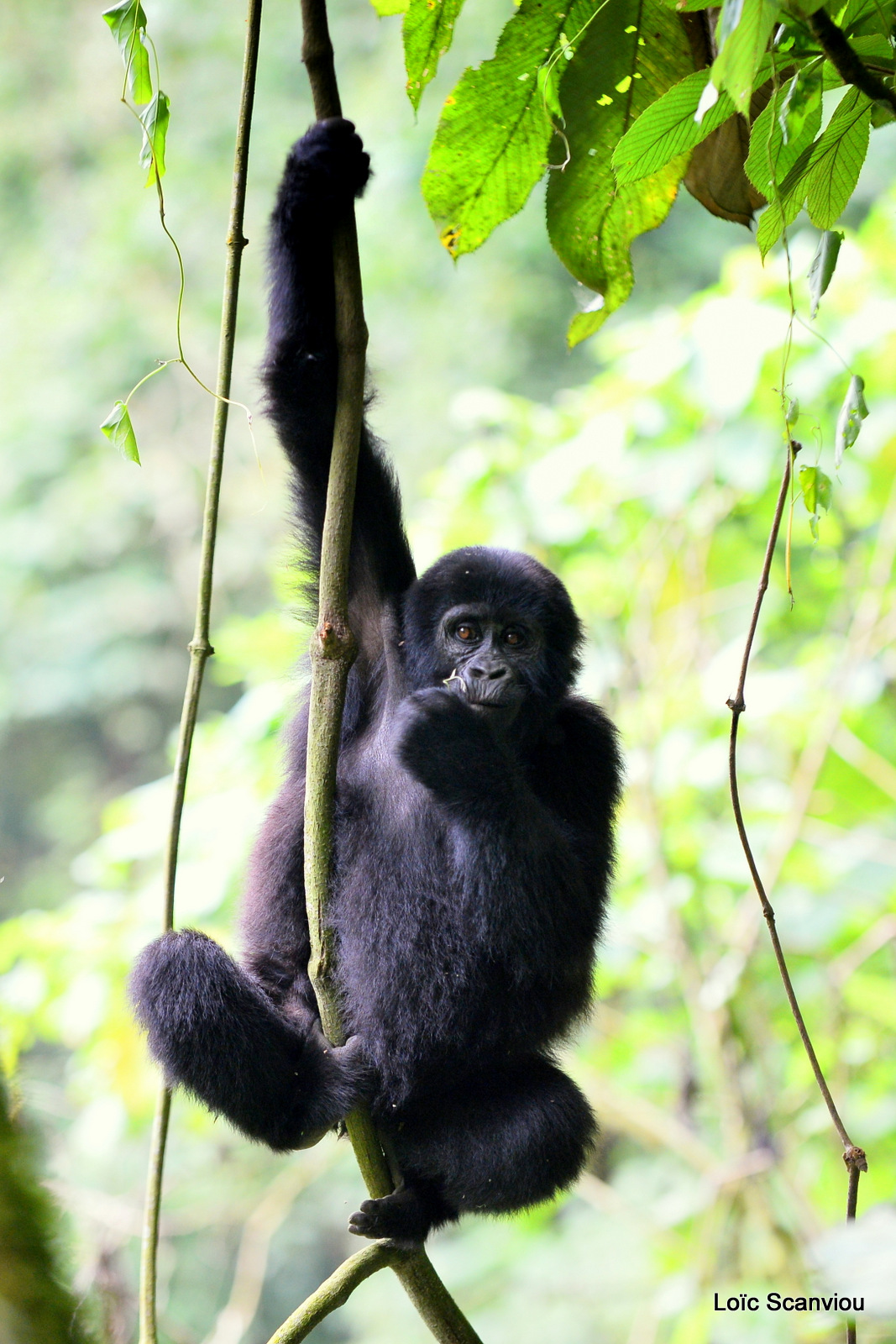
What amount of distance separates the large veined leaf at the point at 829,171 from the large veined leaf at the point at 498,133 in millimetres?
477

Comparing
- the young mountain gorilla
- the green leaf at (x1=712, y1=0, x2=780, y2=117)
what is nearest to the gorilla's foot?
the young mountain gorilla

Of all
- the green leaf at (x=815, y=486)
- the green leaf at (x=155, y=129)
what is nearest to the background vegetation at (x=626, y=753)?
the green leaf at (x=815, y=486)

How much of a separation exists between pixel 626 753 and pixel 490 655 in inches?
80.3

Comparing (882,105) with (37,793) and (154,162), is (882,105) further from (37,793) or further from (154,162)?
(37,793)

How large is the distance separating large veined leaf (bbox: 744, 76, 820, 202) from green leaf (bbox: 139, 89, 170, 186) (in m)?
0.85

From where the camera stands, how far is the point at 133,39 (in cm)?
163

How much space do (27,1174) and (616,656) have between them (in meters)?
4.16

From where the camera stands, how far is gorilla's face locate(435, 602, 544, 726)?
2602 millimetres

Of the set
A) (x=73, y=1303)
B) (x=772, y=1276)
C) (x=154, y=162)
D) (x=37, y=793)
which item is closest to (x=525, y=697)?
(x=154, y=162)

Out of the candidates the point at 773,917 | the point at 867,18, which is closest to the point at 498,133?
the point at 867,18

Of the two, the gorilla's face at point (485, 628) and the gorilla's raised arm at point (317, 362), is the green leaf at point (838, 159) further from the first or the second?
the gorilla's face at point (485, 628)

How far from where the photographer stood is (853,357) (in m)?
3.58

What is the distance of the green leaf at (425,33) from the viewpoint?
1752 mm

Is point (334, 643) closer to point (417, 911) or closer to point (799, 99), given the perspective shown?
point (417, 911)
